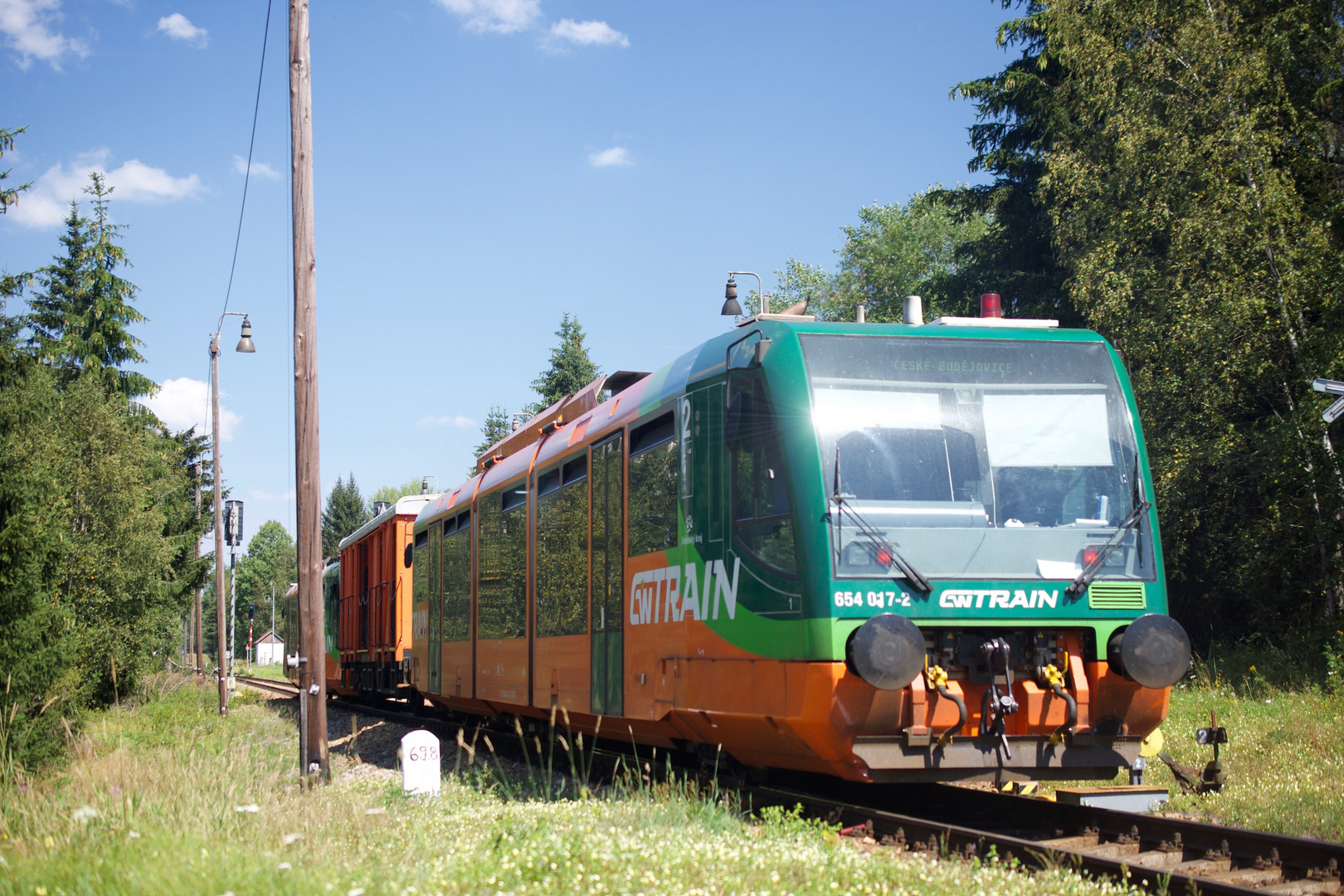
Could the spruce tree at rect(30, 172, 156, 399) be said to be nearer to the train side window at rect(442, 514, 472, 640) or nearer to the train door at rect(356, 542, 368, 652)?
the train door at rect(356, 542, 368, 652)

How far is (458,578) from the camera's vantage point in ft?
50.0

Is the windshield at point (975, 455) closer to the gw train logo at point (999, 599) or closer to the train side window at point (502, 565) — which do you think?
the gw train logo at point (999, 599)

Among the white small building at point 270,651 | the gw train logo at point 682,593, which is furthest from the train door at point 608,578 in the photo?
the white small building at point 270,651

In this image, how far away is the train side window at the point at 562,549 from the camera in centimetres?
1048

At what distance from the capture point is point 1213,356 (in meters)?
18.3

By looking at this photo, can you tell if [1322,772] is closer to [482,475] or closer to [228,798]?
[228,798]

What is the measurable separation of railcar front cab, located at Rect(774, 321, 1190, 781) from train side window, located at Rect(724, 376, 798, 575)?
0.02 meters

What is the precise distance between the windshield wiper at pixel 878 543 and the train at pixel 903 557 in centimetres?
1

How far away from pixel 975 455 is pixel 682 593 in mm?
2248

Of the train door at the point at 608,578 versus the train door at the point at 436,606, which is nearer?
the train door at the point at 608,578

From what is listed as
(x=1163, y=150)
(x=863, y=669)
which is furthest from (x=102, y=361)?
(x=863, y=669)

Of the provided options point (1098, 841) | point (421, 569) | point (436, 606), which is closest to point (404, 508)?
point (421, 569)

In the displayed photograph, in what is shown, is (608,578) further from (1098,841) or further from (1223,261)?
(1223,261)

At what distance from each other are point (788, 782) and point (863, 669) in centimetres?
337
